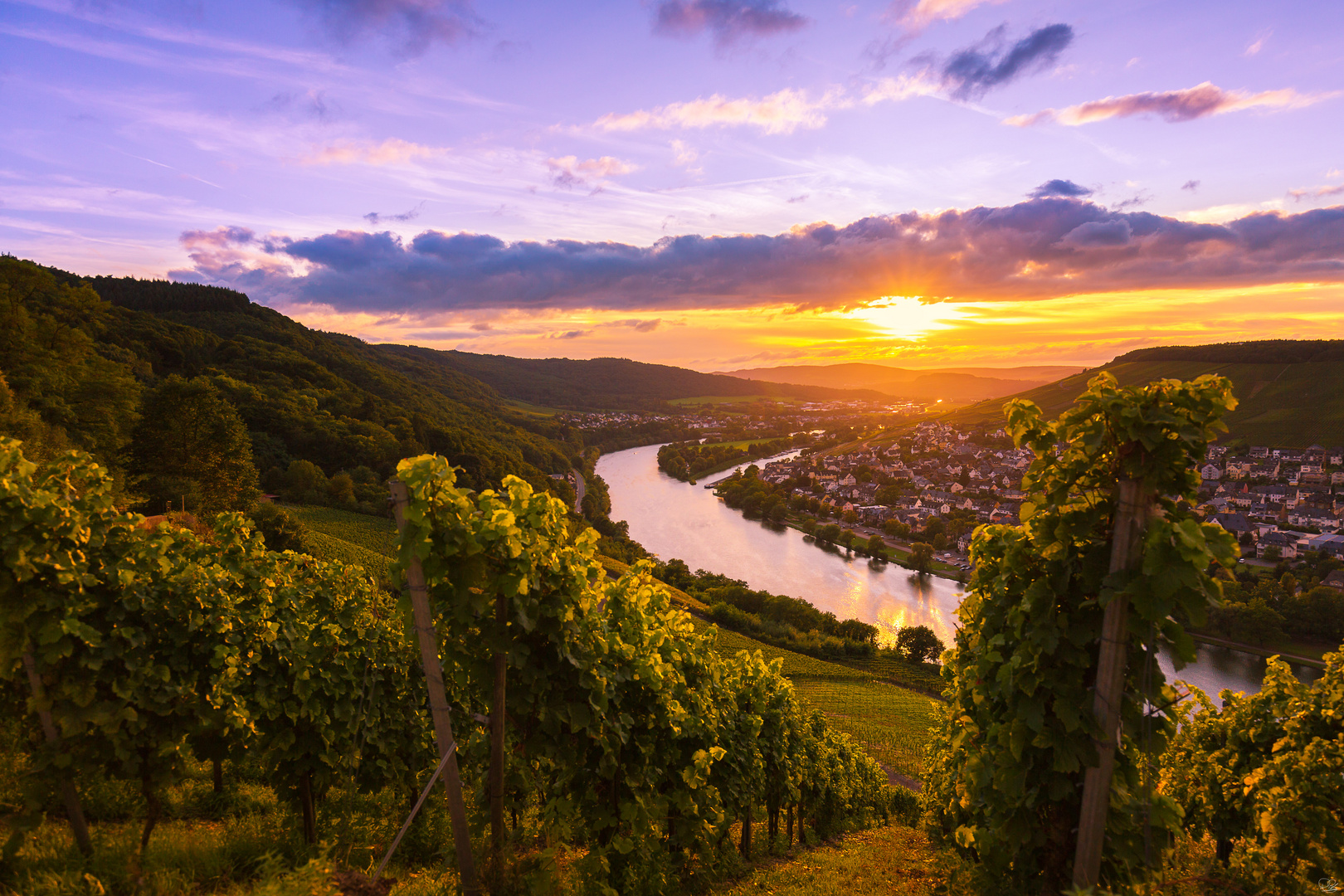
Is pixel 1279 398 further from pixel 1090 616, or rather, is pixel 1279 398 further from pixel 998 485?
pixel 1090 616

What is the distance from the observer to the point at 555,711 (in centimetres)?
511

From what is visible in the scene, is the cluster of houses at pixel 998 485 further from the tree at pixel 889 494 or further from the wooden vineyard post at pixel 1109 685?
the wooden vineyard post at pixel 1109 685

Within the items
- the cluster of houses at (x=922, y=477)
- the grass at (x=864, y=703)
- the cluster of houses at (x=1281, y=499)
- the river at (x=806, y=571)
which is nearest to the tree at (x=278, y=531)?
the grass at (x=864, y=703)

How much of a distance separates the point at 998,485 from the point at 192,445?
9710 centimetres

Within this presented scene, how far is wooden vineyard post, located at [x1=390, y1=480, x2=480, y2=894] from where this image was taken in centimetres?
422

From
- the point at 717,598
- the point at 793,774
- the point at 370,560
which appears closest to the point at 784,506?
the point at 717,598

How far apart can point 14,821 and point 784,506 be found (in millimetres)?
82032

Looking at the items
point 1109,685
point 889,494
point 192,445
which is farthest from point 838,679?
point 889,494

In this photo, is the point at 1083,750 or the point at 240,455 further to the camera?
the point at 240,455

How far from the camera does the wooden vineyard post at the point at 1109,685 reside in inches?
125

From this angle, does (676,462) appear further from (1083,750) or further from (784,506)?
(1083,750)

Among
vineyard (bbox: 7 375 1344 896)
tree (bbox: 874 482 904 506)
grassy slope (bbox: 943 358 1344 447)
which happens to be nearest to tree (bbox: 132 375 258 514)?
vineyard (bbox: 7 375 1344 896)

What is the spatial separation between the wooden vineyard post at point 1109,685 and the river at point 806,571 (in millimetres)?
39653

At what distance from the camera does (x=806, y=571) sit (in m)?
61.0
